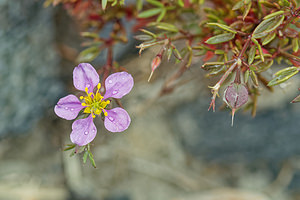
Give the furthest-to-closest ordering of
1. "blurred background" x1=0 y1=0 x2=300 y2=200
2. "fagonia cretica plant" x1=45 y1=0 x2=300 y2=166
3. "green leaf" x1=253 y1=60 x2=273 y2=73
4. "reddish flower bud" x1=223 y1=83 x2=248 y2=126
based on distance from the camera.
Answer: "blurred background" x1=0 y1=0 x2=300 y2=200, "green leaf" x1=253 y1=60 x2=273 y2=73, "fagonia cretica plant" x1=45 y1=0 x2=300 y2=166, "reddish flower bud" x1=223 y1=83 x2=248 y2=126

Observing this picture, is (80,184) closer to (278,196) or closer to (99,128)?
(99,128)

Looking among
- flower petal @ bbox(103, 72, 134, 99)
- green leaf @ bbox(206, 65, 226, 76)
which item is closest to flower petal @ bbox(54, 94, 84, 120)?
flower petal @ bbox(103, 72, 134, 99)

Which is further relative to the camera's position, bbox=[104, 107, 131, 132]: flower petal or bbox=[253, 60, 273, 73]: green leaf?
bbox=[253, 60, 273, 73]: green leaf

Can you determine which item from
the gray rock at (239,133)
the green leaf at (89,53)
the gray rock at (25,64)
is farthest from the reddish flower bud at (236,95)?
the gray rock at (25,64)

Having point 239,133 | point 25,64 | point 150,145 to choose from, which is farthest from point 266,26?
point 150,145

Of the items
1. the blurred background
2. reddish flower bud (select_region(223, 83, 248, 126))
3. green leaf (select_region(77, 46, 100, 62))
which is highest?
green leaf (select_region(77, 46, 100, 62))

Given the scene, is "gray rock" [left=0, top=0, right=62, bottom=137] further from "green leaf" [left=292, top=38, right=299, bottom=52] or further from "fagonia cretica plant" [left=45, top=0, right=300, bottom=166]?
"green leaf" [left=292, top=38, right=299, bottom=52]

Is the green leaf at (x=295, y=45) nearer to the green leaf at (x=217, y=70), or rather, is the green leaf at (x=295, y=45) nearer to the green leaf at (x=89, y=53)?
the green leaf at (x=217, y=70)
